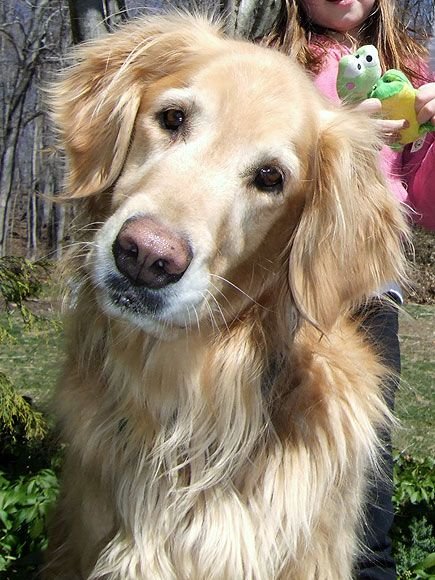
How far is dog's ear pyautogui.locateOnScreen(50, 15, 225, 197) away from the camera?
98.7 inches

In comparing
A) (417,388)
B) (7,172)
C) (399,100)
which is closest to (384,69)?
(399,100)

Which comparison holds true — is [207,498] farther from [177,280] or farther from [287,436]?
[177,280]

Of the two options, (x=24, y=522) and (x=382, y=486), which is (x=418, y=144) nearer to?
(x=382, y=486)

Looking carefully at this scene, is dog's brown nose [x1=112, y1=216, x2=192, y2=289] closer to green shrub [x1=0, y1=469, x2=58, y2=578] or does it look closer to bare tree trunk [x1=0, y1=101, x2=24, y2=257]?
green shrub [x1=0, y1=469, x2=58, y2=578]

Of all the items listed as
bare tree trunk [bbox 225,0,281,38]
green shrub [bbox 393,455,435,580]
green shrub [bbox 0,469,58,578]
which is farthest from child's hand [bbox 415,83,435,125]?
green shrub [bbox 0,469,58,578]

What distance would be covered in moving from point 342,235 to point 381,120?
55cm

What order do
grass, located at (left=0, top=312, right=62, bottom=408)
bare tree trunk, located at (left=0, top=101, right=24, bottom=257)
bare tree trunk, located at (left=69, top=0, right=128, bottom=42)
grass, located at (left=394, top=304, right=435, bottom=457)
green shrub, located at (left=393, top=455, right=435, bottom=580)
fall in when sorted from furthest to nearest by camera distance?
bare tree trunk, located at (left=0, top=101, right=24, bottom=257) → grass, located at (left=0, top=312, right=62, bottom=408) → grass, located at (left=394, top=304, right=435, bottom=457) → bare tree trunk, located at (left=69, top=0, right=128, bottom=42) → green shrub, located at (left=393, top=455, right=435, bottom=580)

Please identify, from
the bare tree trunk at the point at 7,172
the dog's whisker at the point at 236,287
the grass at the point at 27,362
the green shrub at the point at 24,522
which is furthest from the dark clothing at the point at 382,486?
the bare tree trunk at the point at 7,172

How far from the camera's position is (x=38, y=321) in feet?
13.9

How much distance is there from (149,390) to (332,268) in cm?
72

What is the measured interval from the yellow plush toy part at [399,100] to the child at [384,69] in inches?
4.9

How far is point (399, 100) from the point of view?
274 centimetres

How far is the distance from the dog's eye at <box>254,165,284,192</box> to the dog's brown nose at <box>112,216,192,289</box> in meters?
0.41

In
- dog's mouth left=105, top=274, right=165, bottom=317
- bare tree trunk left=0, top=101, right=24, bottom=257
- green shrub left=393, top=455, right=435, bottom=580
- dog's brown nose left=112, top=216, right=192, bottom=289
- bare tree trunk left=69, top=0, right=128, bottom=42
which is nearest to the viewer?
dog's brown nose left=112, top=216, right=192, bottom=289
